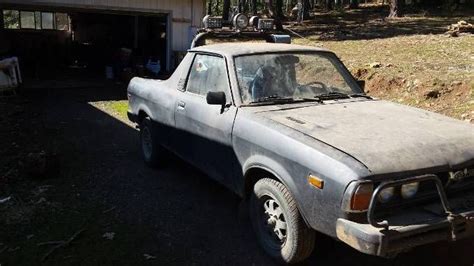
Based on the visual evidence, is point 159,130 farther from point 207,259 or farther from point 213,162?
point 207,259

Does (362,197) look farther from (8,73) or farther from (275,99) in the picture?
(8,73)

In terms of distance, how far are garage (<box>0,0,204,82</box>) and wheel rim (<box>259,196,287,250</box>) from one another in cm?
1146

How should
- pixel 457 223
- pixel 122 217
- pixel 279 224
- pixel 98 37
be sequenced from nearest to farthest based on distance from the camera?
pixel 457 223 < pixel 279 224 < pixel 122 217 < pixel 98 37

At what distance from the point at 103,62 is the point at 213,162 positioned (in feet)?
54.0

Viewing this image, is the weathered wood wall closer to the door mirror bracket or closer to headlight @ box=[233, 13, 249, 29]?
headlight @ box=[233, 13, 249, 29]

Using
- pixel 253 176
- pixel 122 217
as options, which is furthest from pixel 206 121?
pixel 122 217

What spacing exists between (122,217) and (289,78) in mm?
2208

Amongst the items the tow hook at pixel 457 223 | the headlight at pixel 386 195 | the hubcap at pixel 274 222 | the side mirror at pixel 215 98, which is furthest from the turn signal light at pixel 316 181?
the side mirror at pixel 215 98

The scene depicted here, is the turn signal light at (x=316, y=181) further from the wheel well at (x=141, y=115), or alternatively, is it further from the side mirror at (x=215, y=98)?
the wheel well at (x=141, y=115)

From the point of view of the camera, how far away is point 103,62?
19875 millimetres

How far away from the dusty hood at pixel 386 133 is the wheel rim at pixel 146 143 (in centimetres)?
251

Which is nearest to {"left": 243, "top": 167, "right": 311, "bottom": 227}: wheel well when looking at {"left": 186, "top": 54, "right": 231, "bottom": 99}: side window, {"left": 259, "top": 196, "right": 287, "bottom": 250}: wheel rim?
{"left": 259, "top": 196, "right": 287, "bottom": 250}: wheel rim

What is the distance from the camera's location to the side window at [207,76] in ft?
15.7

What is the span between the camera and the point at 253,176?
13.7ft
